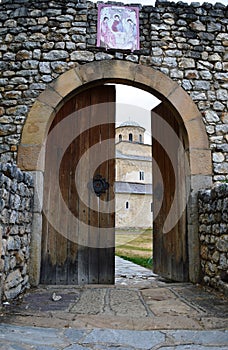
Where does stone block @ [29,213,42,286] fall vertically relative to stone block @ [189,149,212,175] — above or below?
below

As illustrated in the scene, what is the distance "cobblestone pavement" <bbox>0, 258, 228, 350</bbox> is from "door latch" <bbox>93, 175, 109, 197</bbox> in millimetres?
1221

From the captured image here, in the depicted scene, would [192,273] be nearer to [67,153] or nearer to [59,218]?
[59,218]

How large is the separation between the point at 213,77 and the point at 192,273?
2.51 metres

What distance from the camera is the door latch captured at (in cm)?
401

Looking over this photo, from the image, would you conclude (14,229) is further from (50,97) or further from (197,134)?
(197,134)

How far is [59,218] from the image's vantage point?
12.7ft

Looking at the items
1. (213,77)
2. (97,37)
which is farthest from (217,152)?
(97,37)

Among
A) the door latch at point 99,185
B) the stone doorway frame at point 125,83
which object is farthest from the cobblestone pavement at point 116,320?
the door latch at point 99,185

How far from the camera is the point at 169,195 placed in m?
4.44

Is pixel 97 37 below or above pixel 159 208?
above

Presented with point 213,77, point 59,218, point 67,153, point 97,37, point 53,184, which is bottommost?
point 59,218

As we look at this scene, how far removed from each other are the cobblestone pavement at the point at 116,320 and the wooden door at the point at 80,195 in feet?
1.73

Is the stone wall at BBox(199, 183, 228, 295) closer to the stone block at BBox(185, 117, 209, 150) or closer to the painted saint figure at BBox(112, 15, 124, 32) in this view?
the stone block at BBox(185, 117, 209, 150)

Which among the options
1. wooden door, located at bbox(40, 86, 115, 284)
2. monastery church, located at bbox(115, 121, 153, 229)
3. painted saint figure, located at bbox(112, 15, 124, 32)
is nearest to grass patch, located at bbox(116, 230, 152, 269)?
wooden door, located at bbox(40, 86, 115, 284)
